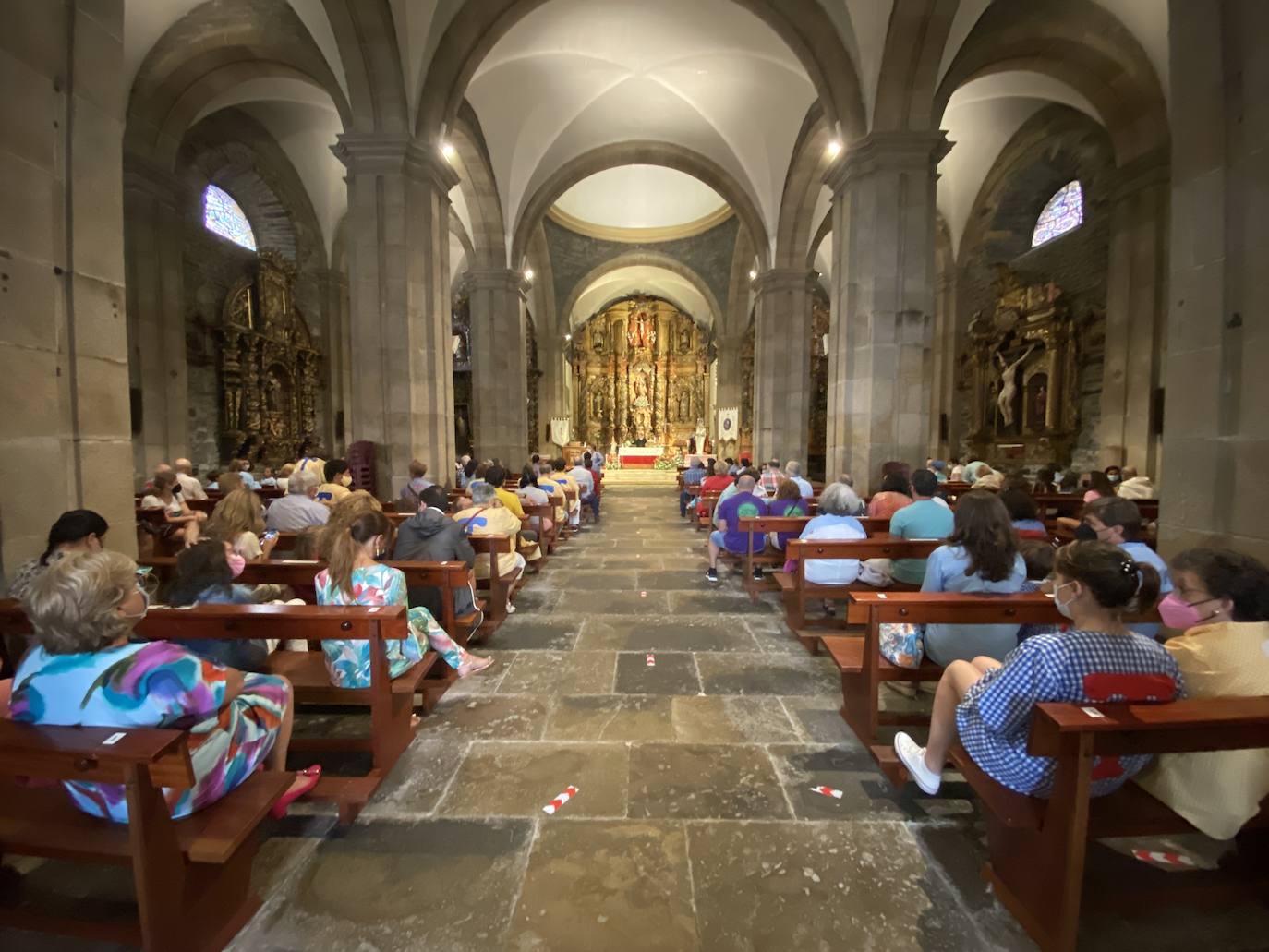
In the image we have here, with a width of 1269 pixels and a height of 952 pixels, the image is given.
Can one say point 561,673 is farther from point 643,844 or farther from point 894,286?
point 894,286

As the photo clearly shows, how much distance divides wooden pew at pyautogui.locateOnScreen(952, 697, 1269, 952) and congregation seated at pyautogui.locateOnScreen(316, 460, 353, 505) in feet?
17.6

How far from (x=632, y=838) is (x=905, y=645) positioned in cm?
163

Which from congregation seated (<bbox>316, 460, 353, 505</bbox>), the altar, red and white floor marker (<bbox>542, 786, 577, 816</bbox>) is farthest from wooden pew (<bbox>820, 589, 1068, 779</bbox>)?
the altar

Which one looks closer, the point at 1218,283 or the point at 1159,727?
the point at 1159,727

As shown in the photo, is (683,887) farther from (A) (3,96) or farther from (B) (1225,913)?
(A) (3,96)

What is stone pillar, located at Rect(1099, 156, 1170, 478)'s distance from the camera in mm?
9164

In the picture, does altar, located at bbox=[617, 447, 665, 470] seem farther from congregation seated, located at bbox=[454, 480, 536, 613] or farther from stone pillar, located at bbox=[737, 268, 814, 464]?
congregation seated, located at bbox=[454, 480, 536, 613]

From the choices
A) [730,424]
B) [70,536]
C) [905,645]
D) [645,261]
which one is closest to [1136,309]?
[905,645]

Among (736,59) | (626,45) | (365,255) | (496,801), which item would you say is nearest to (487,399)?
(365,255)

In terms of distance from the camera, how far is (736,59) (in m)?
10.7

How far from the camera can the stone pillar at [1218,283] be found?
3.24 metres

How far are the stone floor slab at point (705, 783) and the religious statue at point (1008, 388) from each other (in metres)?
13.0

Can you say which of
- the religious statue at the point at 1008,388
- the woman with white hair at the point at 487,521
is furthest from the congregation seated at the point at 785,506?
the religious statue at the point at 1008,388

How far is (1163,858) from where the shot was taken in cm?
207
